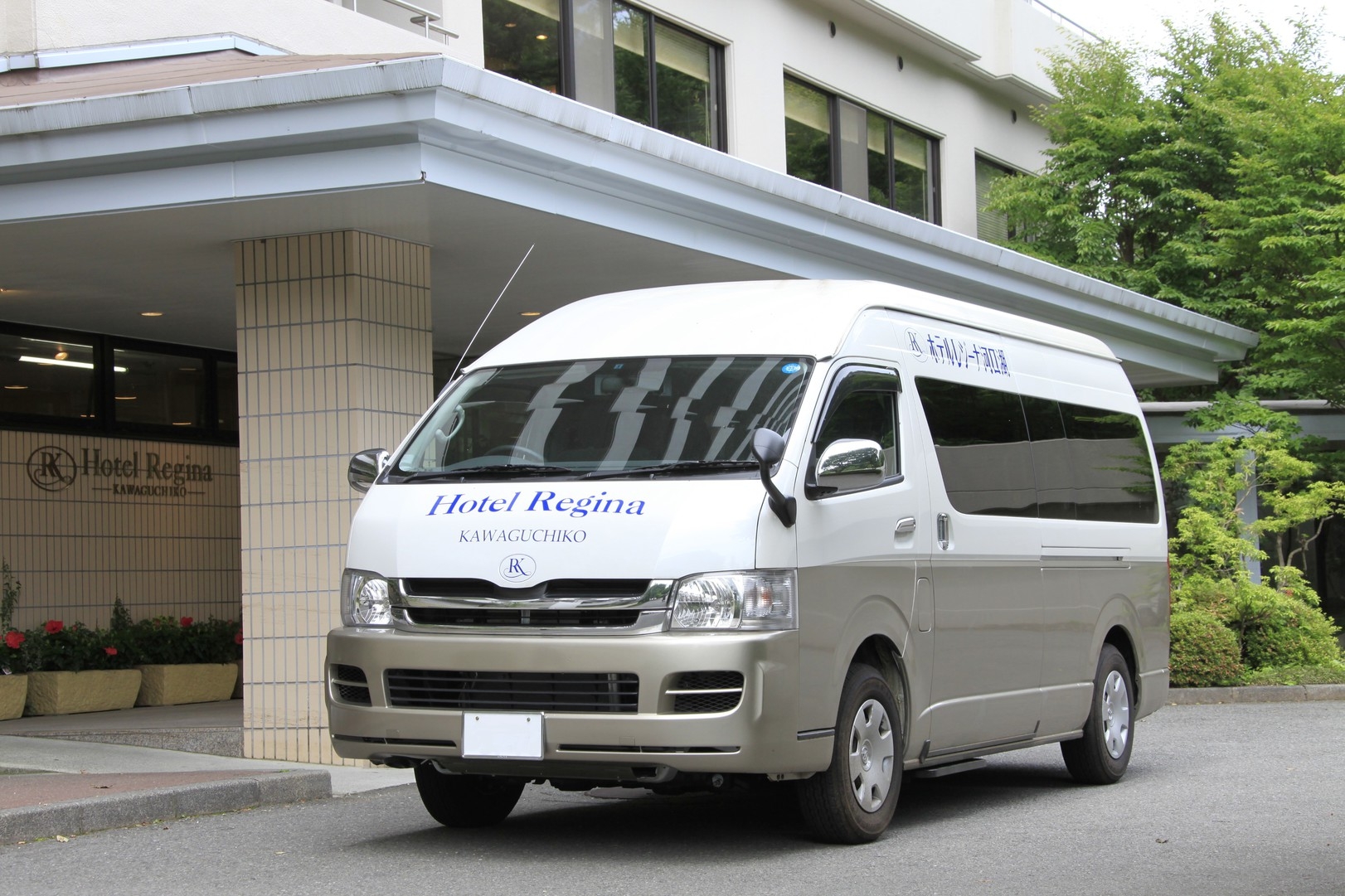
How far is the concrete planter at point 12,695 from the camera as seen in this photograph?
42.8ft

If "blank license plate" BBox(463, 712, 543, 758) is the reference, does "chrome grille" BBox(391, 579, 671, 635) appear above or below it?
above

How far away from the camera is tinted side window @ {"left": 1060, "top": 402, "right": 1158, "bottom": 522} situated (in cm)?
981

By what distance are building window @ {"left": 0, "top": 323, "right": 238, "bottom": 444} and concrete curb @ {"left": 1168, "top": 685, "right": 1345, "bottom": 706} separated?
9147 millimetres

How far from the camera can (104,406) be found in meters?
14.5

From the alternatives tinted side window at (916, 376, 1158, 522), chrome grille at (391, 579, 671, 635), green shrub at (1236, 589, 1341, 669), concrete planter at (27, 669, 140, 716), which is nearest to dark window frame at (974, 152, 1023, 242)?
green shrub at (1236, 589, 1341, 669)

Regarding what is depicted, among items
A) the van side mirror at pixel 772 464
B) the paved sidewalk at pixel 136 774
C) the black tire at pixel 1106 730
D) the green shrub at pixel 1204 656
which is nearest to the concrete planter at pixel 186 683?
the paved sidewalk at pixel 136 774

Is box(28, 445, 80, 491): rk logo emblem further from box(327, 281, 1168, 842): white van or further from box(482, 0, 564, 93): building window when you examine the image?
box(327, 281, 1168, 842): white van

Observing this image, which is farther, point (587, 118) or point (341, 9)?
point (341, 9)

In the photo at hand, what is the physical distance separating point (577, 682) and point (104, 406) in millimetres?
9190

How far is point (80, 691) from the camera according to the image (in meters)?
13.5

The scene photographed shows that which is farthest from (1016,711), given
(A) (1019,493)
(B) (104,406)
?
(B) (104,406)

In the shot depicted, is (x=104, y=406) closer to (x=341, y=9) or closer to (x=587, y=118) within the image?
(x=341, y=9)

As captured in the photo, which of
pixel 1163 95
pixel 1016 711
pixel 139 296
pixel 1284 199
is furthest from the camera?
pixel 1163 95

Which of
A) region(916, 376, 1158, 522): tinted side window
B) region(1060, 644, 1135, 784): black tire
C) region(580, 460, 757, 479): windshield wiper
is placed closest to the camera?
region(580, 460, 757, 479): windshield wiper
